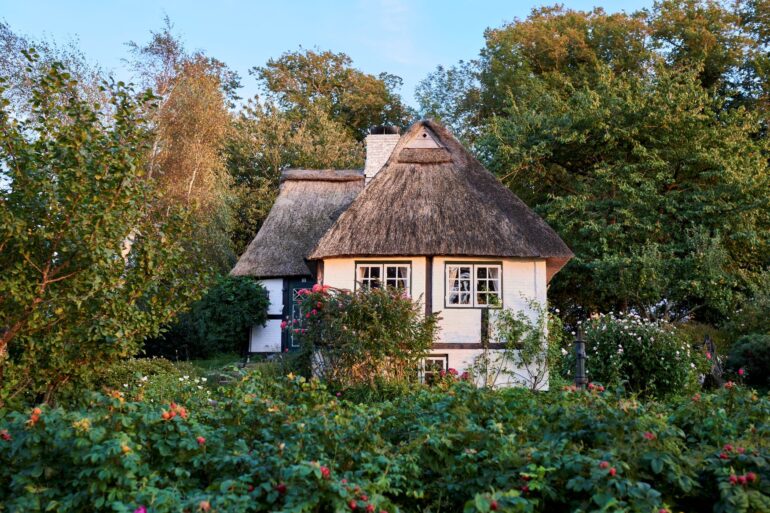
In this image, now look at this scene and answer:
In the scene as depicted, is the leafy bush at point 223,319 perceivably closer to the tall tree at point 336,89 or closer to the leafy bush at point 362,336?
the leafy bush at point 362,336

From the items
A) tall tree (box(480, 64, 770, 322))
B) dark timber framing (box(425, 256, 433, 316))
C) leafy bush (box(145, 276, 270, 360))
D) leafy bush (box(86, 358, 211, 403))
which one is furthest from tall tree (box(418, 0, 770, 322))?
leafy bush (box(86, 358, 211, 403))

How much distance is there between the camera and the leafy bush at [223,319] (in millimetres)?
19750

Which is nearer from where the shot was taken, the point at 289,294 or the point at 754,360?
the point at 754,360

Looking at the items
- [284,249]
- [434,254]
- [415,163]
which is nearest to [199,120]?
[284,249]

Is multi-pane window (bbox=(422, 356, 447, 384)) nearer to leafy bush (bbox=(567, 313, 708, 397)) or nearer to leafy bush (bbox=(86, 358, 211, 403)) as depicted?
leafy bush (bbox=(567, 313, 708, 397))

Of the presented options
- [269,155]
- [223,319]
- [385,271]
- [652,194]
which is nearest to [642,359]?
[385,271]

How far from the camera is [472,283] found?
14.5 meters

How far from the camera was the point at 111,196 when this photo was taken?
664 cm

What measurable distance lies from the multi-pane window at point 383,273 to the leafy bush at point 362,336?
2.34 meters

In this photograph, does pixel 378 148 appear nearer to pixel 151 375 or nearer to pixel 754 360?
pixel 151 375

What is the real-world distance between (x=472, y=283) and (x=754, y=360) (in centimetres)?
539

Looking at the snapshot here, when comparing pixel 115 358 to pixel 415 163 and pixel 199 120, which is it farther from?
pixel 199 120

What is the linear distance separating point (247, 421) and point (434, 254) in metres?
9.59

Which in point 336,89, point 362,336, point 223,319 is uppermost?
point 336,89
